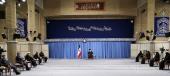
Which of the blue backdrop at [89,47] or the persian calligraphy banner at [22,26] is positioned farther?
the blue backdrop at [89,47]

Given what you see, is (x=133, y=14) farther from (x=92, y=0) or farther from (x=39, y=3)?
(x=39, y=3)

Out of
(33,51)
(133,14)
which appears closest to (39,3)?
(33,51)

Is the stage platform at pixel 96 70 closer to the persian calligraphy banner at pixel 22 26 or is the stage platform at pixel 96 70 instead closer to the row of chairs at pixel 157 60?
the row of chairs at pixel 157 60

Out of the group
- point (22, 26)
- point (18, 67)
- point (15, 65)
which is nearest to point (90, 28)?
point (22, 26)

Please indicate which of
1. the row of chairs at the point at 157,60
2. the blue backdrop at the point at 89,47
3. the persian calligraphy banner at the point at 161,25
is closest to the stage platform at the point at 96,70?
the row of chairs at the point at 157,60

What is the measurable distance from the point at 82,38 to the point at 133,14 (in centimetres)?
645

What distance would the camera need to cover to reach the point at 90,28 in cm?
4069

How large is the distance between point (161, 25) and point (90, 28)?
35.2 feet

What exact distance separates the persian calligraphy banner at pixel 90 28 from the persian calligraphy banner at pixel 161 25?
8.33 metres

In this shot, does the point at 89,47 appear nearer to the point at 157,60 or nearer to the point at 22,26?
the point at 22,26

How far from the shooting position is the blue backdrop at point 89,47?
40781mm

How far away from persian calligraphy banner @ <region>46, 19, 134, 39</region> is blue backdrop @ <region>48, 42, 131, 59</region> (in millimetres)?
913

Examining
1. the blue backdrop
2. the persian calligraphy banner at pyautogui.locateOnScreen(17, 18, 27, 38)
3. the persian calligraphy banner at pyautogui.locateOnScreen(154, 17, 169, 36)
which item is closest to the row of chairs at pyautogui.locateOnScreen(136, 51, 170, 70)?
the persian calligraphy banner at pyautogui.locateOnScreen(154, 17, 169, 36)

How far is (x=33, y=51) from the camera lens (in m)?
→ 31.0
